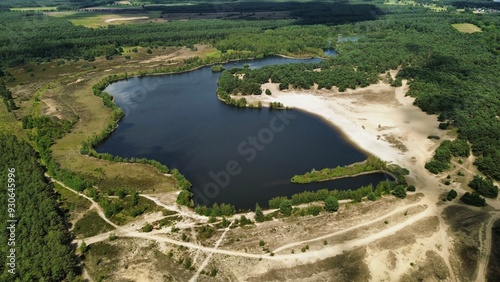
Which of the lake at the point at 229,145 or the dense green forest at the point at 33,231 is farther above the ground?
the dense green forest at the point at 33,231

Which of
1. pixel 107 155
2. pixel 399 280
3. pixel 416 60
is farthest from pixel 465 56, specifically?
pixel 107 155

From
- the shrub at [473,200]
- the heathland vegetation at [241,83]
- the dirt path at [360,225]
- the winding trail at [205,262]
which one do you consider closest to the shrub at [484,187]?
the heathland vegetation at [241,83]

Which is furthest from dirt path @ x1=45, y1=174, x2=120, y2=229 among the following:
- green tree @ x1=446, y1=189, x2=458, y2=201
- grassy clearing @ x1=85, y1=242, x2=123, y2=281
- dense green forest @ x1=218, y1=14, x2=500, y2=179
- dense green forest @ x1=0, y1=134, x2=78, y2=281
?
dense green forest @ x1=218, y1=14, x2=500, y2=179

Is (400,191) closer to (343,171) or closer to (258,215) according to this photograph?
(343,171)

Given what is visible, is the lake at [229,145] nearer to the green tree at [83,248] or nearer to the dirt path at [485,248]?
the dirt path at [485,248]

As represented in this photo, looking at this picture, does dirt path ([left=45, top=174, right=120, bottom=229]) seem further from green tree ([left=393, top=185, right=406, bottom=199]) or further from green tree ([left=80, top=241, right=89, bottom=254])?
green tree ([left=393, top=185, right=406, bottom=199])

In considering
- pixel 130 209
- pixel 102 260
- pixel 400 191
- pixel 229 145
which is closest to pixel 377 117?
pixel 400 191
